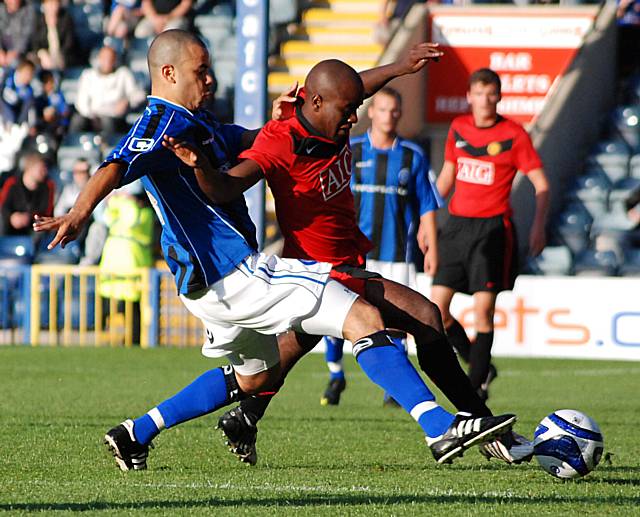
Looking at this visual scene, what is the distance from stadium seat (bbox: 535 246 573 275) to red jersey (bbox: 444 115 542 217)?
753cm

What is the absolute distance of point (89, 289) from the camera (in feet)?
57.8

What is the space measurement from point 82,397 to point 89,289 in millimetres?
6841

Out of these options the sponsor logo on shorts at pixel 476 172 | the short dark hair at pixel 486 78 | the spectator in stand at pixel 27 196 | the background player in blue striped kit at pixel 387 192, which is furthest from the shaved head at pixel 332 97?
the spectator in stand at pixel 27 196

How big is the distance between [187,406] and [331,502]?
1.45 m

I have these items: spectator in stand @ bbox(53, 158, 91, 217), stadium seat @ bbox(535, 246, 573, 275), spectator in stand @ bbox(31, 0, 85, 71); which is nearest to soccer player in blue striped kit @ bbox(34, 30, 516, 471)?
stadium seat @ bbox(535, 246, 573, 275)

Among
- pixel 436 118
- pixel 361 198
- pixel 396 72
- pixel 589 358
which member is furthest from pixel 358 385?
pixel 436 118

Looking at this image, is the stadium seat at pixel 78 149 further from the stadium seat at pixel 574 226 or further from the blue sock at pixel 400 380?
the blue sock at pixel 400 380

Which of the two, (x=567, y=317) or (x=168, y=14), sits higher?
(x=168, y=14)

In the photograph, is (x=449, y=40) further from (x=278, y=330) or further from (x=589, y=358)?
(x=278, y=330)

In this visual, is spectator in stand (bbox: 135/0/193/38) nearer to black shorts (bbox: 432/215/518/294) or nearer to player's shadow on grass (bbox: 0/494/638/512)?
black shorts (bbox: 432/215/518/294)

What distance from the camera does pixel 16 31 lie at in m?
22.0

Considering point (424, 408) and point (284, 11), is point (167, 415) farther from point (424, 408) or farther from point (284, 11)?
point (284, 11)

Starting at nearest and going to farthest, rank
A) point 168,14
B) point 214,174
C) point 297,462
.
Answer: point 214,174, point 297,462, point 168,14

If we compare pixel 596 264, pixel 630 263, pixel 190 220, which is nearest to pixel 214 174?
pixel 190 220
